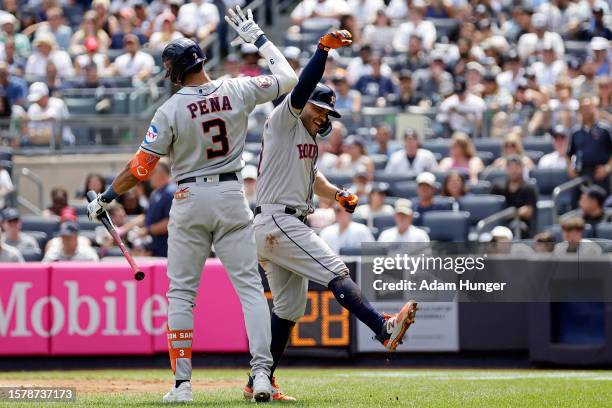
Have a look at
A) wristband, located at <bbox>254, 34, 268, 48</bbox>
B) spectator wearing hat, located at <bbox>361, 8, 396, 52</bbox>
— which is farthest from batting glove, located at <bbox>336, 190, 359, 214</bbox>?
spectator wearing hat, located at <bbox>361, 8, 396, 52</bbox>

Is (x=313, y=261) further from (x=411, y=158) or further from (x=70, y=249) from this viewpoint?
(x=411, y=158)

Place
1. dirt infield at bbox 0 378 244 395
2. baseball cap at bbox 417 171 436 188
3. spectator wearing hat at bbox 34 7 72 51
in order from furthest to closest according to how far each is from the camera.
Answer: spectator wearing hat at bbox 34 7 72 51 → baseball cap at bbox 417 171 436 188 → dirt infield at bbox 0 378 244 395

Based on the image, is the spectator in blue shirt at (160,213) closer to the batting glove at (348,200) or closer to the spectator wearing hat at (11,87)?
the batting glove at (348,200)

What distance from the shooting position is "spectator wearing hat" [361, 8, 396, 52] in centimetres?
2009

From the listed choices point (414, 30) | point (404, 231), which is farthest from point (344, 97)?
point (404, 231)

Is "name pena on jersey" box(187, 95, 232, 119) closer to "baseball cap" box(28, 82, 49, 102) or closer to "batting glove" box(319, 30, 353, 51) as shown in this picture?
"batting glove" box(319, 30, 353, 51)

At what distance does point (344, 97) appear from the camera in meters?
18.1

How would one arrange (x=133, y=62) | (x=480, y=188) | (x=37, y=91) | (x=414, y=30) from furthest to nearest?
(x=414, y=30) → (x=133, y=62) → (x=37, y=91) → (x=480, y=188)

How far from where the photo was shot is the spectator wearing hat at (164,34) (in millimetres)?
20422

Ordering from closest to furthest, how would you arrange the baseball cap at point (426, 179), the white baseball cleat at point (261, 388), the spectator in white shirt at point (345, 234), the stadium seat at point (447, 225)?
the white baseball cleat at point (261, 388) < the spectator in white shirt at point (345, 234) < the stadium seat at point (447, 225) < the baseball cap at point (426, 179)

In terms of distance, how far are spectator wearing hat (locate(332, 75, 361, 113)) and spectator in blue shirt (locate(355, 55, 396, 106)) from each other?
332mm

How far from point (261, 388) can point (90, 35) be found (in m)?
14.1

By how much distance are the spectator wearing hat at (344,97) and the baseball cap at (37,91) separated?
4278 millimetres

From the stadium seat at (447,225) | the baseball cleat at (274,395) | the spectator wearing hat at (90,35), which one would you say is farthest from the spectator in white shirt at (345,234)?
the spectator wearing hat at (90,35)
